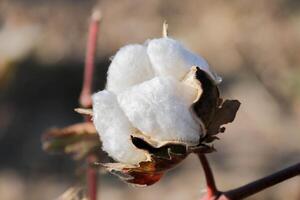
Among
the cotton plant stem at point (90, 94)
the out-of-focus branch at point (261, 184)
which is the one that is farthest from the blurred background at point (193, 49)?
the out-of-focus branch at point (261, 184)

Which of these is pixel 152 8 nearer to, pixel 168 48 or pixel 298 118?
pixel 298 118

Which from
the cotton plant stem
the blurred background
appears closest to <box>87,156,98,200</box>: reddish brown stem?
the cotton plant stem

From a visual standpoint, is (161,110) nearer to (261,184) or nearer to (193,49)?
(261,184)

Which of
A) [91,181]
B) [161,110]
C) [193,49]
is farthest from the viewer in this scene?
[193,49]

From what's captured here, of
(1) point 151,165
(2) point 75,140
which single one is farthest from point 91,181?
(1) point 151,165

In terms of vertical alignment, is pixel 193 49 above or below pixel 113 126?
above

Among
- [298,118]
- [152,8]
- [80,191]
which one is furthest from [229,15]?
[80,191]

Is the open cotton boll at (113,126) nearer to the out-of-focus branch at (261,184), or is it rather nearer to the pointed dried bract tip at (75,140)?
the out-of-focus branch at (261,184)

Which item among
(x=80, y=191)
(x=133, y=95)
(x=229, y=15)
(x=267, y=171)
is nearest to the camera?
(x=133, y=95)
